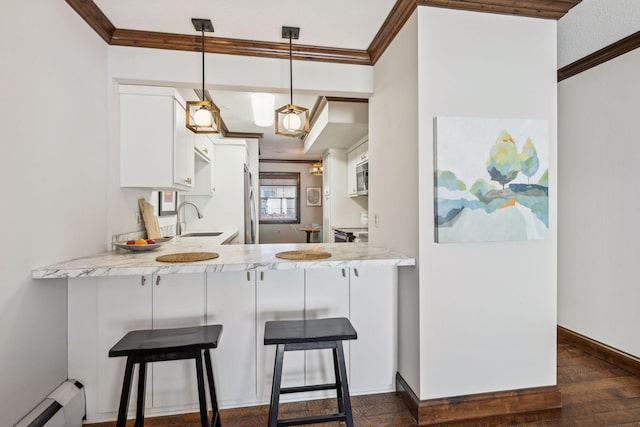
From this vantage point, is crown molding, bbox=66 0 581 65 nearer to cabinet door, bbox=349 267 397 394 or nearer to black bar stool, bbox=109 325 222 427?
cabinet door, bbox=349 267 397 394

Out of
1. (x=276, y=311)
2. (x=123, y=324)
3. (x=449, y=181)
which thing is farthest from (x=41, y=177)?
(x=449, y=181)

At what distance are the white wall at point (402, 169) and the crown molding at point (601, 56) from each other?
5.76 ft

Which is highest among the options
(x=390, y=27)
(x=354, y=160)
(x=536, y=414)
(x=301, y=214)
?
(x=390, y=27)

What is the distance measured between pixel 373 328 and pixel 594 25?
2579mm

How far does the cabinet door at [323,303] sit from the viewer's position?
80.7 inches

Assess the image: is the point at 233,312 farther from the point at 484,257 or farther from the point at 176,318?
the point at 484,257


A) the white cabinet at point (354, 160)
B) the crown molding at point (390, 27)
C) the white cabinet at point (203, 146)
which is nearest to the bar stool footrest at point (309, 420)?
the crown molding at point (390, 27)

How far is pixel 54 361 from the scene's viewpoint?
170 cm

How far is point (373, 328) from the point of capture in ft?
6.96

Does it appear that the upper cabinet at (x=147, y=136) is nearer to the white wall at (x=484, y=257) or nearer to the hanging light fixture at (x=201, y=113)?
the hanging light fixture at (x=201, y=113)

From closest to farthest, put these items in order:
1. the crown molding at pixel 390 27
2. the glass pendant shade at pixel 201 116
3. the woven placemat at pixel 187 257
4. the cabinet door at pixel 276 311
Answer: the woven placemat at pixel 187 257 → the crown molding at pixel 390 27 → the cabinet door at pixel 276 311 → the glass pendant shade at pixel 201 116

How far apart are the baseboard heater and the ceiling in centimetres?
209

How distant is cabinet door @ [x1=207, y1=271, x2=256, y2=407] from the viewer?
6.40ft

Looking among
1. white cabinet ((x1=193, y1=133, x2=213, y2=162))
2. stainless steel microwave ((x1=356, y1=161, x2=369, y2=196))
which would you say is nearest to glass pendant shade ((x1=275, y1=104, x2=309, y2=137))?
white cabinet ((x1=193, y1=133, x2=213, y2=162))
